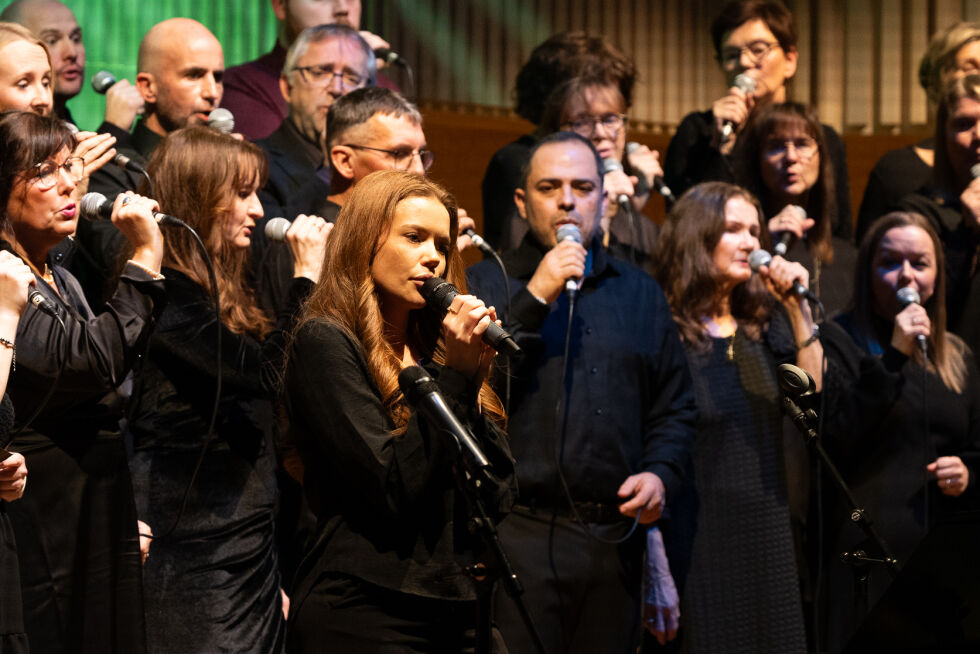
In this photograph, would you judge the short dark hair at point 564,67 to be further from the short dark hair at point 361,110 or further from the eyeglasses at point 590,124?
the short dark hair at point 361,110

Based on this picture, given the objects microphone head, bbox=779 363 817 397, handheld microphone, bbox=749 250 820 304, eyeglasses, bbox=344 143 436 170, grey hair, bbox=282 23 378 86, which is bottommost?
handheld microphone, bbox=749 250 820 304

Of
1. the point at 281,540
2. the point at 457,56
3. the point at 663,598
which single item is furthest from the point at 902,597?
the point at 457,56

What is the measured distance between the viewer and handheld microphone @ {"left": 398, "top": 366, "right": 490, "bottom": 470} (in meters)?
2.01

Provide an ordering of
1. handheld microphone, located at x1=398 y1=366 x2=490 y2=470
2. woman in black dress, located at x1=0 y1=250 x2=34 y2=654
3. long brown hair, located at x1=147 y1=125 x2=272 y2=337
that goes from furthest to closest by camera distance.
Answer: long brown hair, located at x1=147 y1=125 x2=272 y2=337, woman in black dress, located at x1=0 y1=250 x2=34 y2=654, handheld microphone, located at x1=398 y1=366 x2=490 y2=470

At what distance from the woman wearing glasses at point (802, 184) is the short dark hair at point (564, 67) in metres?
0.43

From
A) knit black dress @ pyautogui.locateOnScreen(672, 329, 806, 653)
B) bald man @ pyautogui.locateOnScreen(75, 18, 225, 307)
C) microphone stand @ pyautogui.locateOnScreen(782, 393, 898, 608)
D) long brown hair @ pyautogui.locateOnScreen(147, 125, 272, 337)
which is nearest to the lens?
microphone stand @ pyautogui.locateOnScreen(782, 393, 898, 608)

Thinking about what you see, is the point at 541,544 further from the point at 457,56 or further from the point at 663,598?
the point at 457,56

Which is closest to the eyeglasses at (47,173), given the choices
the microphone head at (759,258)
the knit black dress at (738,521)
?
the knit black dress at (738,521)

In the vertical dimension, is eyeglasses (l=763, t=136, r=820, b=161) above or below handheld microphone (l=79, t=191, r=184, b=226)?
below

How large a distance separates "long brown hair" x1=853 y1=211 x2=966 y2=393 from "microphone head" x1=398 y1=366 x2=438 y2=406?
88.0 inches

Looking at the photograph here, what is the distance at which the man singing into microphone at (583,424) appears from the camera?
127 inches

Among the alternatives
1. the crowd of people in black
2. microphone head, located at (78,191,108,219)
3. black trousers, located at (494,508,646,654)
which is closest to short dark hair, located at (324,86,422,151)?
the crowd of people in black

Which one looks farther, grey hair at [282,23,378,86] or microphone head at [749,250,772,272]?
grey hair at [282,23,378,86]

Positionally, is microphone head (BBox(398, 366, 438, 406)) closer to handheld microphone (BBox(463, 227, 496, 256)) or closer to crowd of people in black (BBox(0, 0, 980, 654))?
crowd of people in black (BBox(0, 0, 980, 654))
